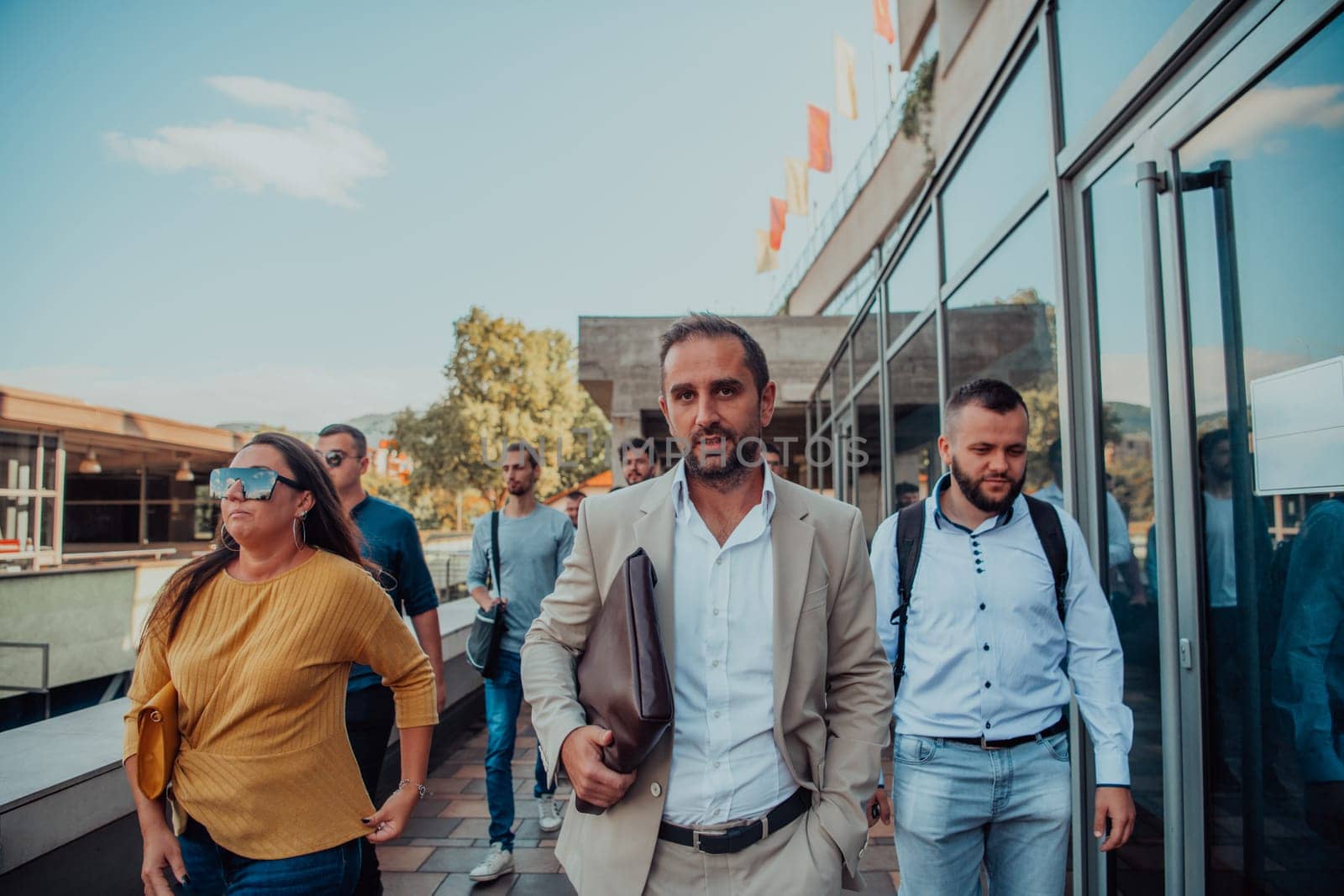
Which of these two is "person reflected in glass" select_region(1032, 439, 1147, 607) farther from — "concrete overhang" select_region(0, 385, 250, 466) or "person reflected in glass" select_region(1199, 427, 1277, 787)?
"concrete overhang" select_region(0, 385, 250, 466)

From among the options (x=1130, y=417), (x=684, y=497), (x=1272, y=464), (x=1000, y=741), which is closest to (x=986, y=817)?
(x=1000, y=741)

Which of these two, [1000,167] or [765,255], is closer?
[1000,167]

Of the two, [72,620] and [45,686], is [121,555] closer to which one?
[72,620]

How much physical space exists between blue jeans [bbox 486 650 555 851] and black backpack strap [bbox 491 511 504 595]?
42 cm

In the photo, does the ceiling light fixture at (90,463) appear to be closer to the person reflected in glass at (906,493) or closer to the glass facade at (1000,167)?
the person reflected in glass at (906,493)

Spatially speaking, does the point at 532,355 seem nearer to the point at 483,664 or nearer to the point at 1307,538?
the point at 483,664

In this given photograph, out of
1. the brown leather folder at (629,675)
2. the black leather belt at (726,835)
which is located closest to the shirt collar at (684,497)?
the brown leather folder at (629,675)

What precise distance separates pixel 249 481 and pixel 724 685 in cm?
135

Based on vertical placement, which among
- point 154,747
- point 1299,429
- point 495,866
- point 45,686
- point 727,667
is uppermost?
point 1299,429

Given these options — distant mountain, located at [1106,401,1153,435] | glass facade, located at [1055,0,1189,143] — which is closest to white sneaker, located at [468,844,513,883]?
distant mountain, located at [1106,401,1153,435]

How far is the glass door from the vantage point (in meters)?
1.71

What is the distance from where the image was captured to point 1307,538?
1.78 metres

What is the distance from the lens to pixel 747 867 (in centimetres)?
150

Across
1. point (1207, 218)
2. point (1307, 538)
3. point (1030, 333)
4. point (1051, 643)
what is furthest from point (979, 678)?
point (1030, 333)
